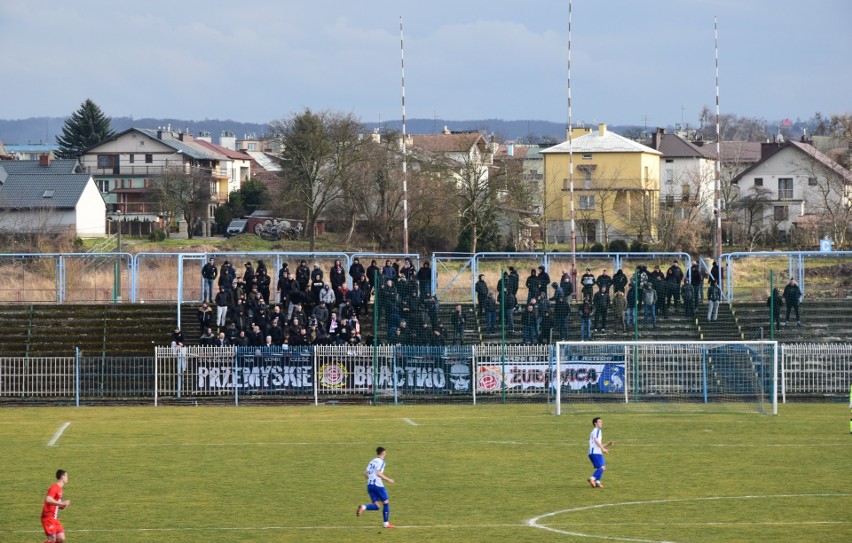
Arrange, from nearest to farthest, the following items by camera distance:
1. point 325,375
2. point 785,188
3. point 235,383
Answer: point 235,383 < point 325,375 < point 785,188

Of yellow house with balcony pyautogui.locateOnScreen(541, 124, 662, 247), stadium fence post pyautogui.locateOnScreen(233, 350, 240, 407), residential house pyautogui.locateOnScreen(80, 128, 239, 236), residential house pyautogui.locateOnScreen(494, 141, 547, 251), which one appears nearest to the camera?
stadium fence post pyautogui.locateOnScreen(233, 350, 240, 407)

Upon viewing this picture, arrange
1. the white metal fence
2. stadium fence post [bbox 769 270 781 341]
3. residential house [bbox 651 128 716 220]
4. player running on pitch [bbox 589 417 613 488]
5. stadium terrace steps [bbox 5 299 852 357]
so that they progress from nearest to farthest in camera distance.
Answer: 1. player running on pitch [bbox 589 417 613 488]
2. the white metal fence
3. stadium fence post [bbox 769 270 781 341]
4. stadium terrace steps [bbox 5 299 852 357]
5. residential house [bbox 651 128 716 220]

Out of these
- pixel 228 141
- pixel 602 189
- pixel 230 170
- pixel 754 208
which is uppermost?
pixel 228 141

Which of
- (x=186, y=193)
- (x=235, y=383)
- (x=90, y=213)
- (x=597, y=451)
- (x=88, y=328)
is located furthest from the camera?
(x=186, y=193)

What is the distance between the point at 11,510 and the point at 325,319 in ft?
67.0

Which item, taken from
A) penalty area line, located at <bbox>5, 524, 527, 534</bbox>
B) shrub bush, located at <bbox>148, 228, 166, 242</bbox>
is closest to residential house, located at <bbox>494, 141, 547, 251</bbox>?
shrub bush, located at <bbox>148, 228, 166, 242</bbox>

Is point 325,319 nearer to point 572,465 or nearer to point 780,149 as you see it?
point 572,465

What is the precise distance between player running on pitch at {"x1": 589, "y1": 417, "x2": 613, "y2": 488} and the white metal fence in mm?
15165

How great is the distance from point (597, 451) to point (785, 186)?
84.4m

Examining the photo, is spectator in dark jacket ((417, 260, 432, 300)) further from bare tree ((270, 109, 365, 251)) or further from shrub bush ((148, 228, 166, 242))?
shrub bush ((148, 228, 166, 242))

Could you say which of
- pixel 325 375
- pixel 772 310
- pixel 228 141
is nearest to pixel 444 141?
pixel 228 141

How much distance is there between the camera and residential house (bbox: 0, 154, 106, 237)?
8306 cm

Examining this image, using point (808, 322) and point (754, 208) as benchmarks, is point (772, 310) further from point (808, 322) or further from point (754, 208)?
point (754, 208)

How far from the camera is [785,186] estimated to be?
98.8 metres
